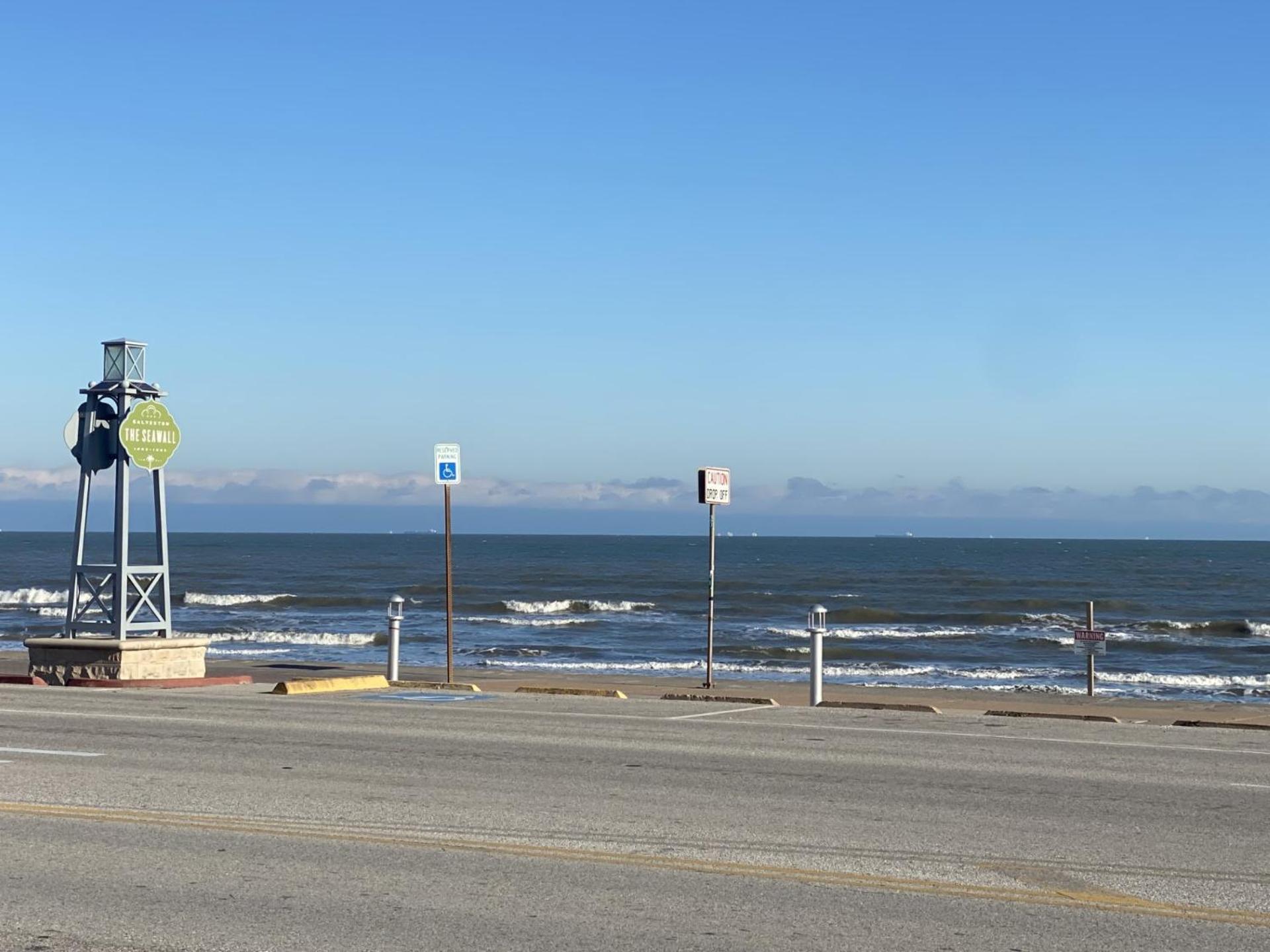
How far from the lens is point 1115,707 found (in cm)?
2166

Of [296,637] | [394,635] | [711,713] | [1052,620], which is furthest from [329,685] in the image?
[1052,620]

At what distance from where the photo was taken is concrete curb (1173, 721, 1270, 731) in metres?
15.4

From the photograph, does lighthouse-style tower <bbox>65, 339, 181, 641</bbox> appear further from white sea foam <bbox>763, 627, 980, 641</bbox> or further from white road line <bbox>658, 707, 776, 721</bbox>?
white sea foam <bbox>763, 627, 980, 641</bbox>

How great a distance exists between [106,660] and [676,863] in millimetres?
13388

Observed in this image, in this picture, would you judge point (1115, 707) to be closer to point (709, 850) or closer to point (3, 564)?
point (709, 850)

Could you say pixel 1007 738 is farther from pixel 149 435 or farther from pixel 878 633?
pixel 878 633

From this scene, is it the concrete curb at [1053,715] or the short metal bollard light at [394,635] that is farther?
the short metal bollard light at [394,635]

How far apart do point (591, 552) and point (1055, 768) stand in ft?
470

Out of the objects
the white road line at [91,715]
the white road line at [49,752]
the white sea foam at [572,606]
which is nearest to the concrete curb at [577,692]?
the white road line at [91,715]

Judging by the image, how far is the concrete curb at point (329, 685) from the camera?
59.1 ft

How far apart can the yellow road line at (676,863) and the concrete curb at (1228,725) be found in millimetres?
9140

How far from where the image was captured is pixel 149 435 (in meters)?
19.7

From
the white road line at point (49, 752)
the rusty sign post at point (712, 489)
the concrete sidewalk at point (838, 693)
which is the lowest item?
the concrete sidewalk at point (838, 693)

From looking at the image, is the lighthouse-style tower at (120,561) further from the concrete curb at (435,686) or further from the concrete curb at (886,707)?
the concrete curb at (886,707)
